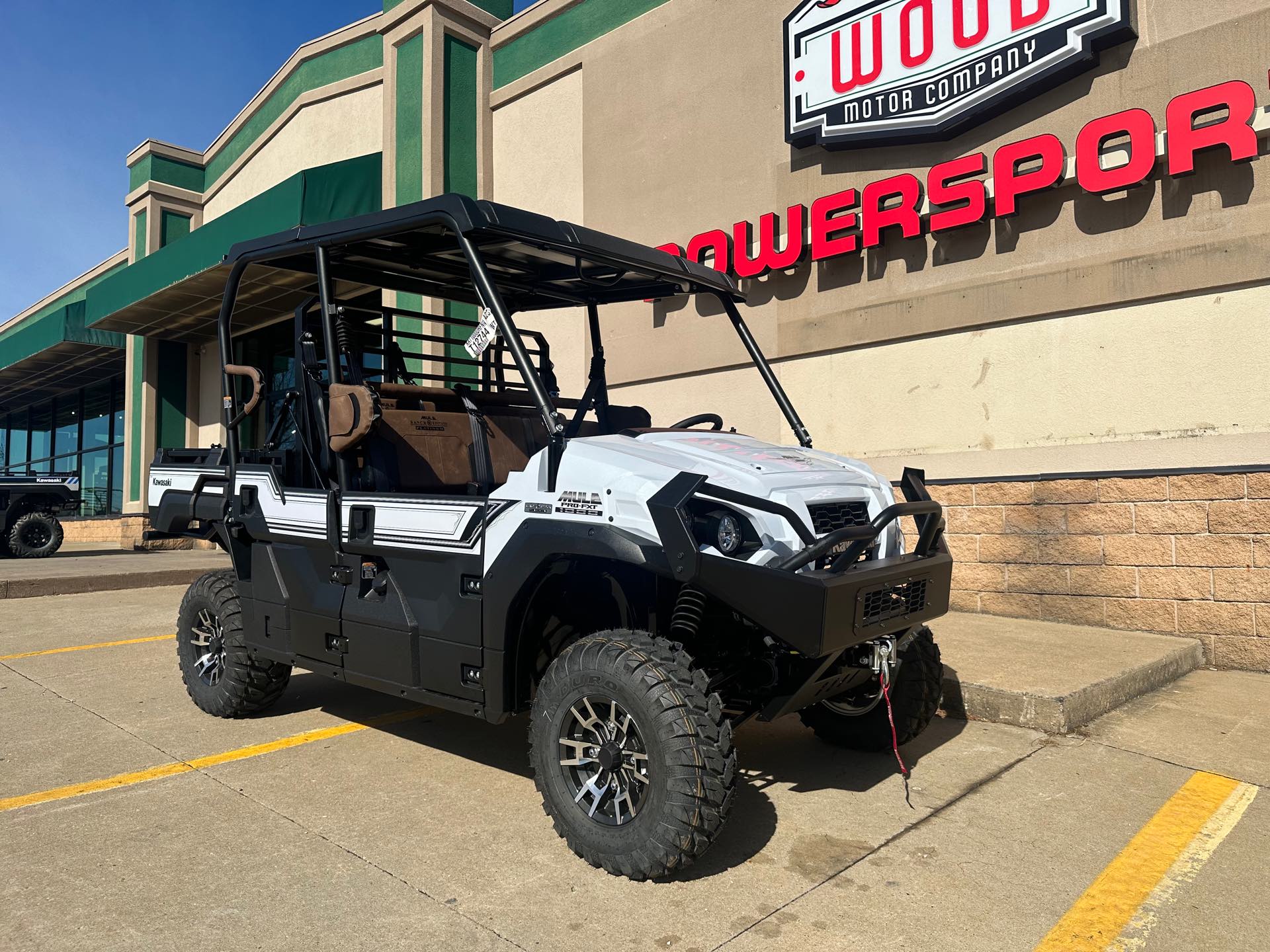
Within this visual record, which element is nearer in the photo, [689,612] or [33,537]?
[689,612]

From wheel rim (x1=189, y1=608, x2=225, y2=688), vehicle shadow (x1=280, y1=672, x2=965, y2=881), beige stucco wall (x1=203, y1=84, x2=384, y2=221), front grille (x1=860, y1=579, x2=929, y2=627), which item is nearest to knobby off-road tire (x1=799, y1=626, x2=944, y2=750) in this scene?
vehicle shadow (x1=280, y1=672, x2=965, y2=881)

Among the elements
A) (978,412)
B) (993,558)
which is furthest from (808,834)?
(978,412)

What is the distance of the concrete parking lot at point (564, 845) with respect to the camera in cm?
281

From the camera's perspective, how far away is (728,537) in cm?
316

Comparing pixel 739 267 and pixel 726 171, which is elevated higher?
pixel 726 171

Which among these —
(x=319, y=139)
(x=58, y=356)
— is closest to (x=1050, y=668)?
(x=319, y=139)

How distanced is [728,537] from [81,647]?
618 centimetres

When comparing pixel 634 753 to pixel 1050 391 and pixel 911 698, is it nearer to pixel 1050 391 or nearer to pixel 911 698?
pixel 911 698

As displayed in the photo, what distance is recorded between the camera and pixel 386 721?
5.09 m

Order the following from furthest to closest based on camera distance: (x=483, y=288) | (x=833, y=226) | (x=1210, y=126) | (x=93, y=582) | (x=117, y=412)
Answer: (x=117, y=412), (x=93, y=582), (x=833, y=226), (x=1210, y=126), (x=483, y=288)

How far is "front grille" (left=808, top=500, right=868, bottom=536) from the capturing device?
3493mm

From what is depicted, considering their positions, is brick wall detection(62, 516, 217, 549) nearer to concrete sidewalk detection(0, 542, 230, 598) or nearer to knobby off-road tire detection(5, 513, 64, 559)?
concrete sidewalk detection(0, 542, 230, 598)

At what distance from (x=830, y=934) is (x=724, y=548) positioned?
3.93ft

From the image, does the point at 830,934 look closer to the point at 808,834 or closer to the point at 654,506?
the point at 808,834
